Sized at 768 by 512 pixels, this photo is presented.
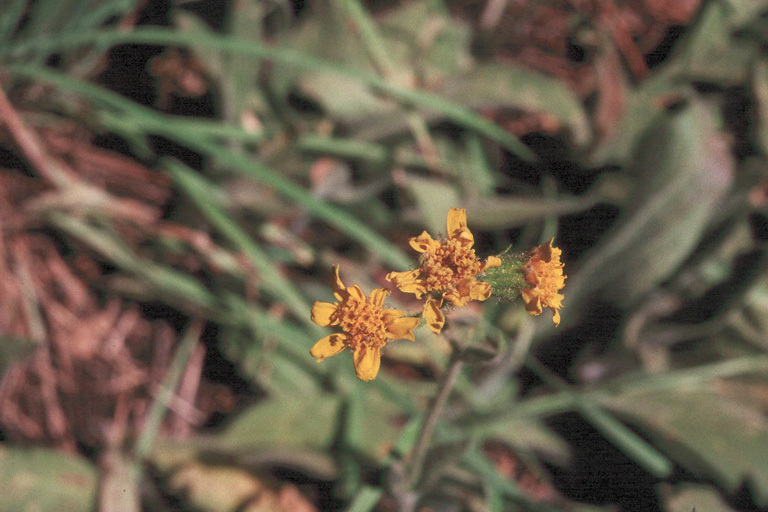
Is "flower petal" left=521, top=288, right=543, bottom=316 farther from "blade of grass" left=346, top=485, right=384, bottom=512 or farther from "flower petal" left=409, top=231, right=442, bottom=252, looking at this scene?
"blade of grass" left=346, top=485, right=384, bottom=512

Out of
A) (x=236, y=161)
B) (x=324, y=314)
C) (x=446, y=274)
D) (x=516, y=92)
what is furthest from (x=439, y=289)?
(x=516, y=92)

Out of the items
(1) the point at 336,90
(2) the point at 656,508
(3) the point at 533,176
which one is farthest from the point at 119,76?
(2) the point at 656,508

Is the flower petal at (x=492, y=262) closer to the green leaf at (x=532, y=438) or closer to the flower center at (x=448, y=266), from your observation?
the flower center at (x=448, y=266)

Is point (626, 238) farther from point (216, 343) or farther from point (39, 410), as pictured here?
point (39, 410)

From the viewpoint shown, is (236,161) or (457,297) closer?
(457,297)

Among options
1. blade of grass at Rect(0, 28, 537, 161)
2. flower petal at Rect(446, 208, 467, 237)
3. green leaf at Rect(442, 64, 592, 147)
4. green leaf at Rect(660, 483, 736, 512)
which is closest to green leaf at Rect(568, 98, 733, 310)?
green leaf at Rect(442, 64, 592, 147)

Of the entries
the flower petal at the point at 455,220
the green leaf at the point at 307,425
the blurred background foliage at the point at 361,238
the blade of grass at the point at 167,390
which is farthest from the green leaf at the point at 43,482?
the flower petal at the point at 455,220

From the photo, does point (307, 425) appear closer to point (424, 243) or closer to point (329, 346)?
point (329, 346)
